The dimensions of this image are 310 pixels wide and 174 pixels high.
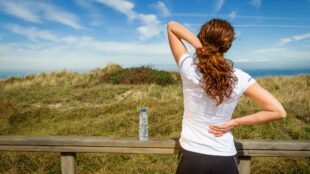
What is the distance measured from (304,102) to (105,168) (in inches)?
360

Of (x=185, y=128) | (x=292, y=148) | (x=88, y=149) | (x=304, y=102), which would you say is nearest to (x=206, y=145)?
(x=185, y=128)

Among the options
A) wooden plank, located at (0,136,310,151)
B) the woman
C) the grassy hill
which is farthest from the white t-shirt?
the grassy hill

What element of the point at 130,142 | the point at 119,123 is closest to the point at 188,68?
the point at 130,142

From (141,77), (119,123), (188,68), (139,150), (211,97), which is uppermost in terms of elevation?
(141,77)

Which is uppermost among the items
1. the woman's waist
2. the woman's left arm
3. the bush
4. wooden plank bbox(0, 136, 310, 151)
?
the bush

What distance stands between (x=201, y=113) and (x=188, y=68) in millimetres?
324

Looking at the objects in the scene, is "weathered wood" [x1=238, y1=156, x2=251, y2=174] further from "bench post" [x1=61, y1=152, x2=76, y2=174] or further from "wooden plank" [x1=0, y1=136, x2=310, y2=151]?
"bench post" [x1=61, y1=152, x2=76, y2=174]

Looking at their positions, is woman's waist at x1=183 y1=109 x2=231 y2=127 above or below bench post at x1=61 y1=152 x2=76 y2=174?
above

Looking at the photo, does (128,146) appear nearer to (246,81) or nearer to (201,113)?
(201,113)

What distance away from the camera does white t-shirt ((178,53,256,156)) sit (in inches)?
79.5

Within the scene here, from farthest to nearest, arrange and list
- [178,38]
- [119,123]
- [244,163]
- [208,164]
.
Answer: [119,123], [244,163], [178,38], [208,164]

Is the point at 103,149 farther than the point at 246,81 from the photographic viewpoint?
Yes

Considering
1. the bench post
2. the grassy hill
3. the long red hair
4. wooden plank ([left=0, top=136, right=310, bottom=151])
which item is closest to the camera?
the long red hair

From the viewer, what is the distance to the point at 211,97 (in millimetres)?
1979
